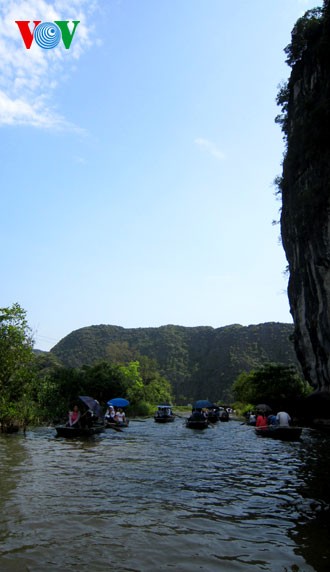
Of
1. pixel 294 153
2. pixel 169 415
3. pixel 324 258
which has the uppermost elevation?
pixel 294 153

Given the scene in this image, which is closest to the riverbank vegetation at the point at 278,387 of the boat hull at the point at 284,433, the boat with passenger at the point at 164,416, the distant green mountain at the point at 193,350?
the boat with passenger at the point at 164,416

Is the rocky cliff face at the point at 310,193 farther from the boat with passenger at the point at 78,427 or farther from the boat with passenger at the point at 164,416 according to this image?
the boat with passenger at the point at 78,427

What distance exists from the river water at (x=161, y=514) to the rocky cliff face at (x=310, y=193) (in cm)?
1300

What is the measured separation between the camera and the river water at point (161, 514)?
5406mm

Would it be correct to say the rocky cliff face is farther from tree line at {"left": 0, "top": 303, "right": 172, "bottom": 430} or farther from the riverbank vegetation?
tree line at {"left": 0, "top": 303, "right": 172, "bottom": 430}

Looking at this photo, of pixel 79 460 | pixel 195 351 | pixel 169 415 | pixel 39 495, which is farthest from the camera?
pixel 195 351

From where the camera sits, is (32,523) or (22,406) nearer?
(32,523)

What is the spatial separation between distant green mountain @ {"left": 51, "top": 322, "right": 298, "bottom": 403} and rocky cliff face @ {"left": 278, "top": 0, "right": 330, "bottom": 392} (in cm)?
5435

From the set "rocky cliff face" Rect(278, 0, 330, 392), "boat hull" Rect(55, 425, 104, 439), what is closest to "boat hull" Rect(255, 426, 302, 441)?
"rocky cliff face" Rect(278, 0, 330, 392)

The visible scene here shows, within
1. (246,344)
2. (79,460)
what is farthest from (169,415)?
(246,344)

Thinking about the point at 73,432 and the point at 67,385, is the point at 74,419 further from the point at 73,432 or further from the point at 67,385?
the point at 67,385

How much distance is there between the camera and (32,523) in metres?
6.69

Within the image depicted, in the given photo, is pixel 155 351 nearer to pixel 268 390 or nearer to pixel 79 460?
pixel 268 390

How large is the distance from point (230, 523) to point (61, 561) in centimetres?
294
